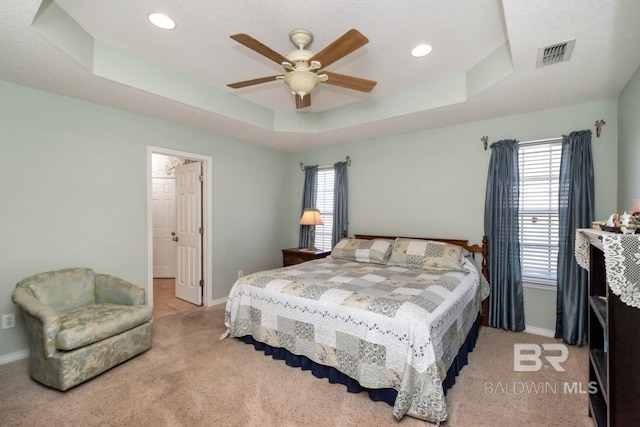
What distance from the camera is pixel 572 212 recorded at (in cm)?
301

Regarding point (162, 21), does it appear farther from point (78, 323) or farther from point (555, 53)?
point (555, 53)

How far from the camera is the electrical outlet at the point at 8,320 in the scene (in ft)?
8.55

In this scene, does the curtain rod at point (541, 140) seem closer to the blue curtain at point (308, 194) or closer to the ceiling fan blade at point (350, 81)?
the ceiling fan blade at point (350, 81)

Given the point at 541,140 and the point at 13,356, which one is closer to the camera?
the point at 13,356

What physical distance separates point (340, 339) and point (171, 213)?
5.09 meters

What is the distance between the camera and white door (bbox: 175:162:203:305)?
425cm

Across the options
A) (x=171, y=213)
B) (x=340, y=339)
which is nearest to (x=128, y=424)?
(x=340, y=339)

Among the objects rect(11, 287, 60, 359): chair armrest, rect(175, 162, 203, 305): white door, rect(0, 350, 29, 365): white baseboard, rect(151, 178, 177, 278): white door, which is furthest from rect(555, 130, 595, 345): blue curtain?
rect(151, 178, 177, 278): white door

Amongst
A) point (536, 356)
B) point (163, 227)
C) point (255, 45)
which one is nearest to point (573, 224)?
point (536, 356)

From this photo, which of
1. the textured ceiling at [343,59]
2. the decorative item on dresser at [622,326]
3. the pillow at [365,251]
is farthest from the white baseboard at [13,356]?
the decorative item on dresser at [622,326]

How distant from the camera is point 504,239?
133 inches

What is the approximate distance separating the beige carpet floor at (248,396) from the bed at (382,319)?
0.16m

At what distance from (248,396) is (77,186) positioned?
8.73ft

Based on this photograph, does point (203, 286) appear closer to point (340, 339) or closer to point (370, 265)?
point (370, 265)
